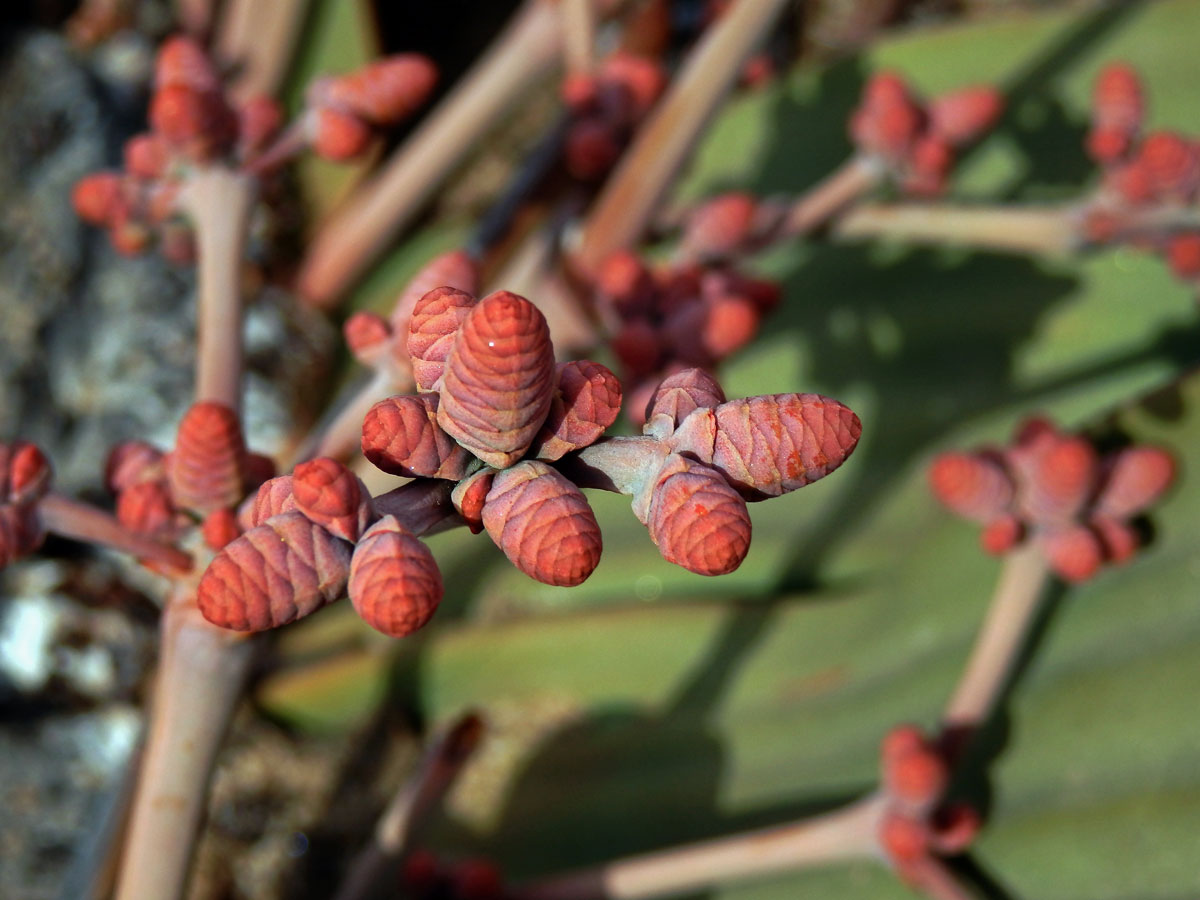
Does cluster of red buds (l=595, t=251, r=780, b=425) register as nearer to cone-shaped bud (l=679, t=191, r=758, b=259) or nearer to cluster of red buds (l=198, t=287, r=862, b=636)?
cone-shaped bud (l=679, t=191, r=758, b=259)

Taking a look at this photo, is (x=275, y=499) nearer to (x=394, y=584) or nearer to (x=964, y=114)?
(x=394, y=584)

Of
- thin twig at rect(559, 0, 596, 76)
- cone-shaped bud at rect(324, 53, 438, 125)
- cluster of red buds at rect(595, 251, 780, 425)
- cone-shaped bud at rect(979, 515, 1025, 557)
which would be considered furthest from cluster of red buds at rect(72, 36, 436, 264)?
cone-shaped bud at rect(979, 515, 1025, 557)

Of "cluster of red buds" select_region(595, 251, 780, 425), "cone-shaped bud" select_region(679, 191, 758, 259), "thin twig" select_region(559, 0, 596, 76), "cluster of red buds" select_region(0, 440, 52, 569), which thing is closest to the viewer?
"cluster of red buds" select_region(0, 440, 52, 569)

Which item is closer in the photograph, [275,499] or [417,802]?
[275,499]

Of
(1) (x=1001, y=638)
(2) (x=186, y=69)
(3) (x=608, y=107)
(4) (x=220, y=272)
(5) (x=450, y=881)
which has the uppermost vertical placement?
(3) (x=608, y=107)

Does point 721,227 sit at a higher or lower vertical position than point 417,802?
higher

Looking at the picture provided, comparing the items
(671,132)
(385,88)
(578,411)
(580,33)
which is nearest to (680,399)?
(578,411)

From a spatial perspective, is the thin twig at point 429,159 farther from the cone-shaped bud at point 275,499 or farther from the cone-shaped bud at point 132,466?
the cone-shaped bud at point 275,499
